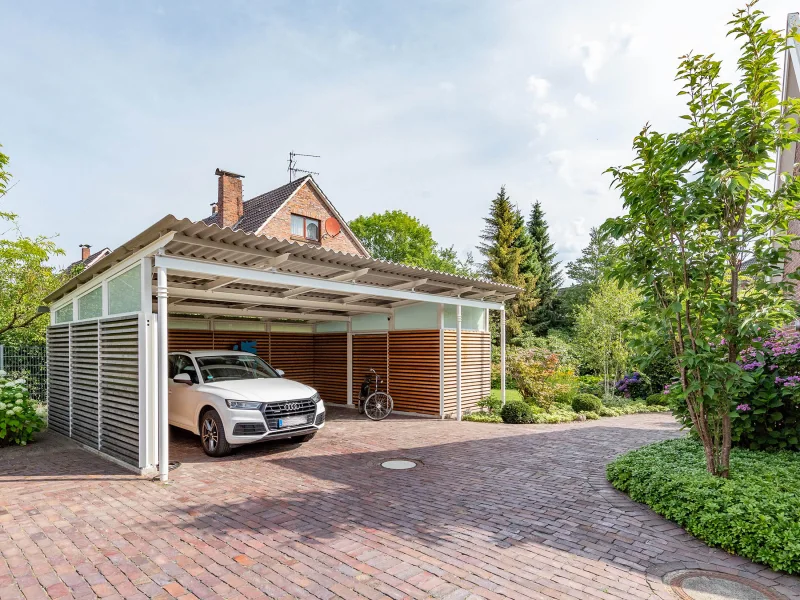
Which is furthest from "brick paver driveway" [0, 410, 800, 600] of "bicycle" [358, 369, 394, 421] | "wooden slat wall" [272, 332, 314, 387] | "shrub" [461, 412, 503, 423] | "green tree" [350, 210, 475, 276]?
"green tree" [350, 210, 475, 276]

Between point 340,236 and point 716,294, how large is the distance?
19.0 metres

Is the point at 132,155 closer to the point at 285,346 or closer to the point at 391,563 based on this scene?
the point at 285,346


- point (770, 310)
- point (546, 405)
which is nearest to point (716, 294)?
point (770, 310)

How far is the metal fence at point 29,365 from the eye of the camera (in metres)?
11.8

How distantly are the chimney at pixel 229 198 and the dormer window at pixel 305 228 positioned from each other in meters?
2.70

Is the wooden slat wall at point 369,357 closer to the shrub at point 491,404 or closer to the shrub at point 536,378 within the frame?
the shrub at point 491,404

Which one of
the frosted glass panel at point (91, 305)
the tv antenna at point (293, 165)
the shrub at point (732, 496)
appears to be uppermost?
the tv antenna at point (293, 165)

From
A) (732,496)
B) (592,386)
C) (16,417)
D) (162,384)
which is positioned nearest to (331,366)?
(16,417)

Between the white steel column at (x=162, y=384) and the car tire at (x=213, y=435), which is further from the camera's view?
the car tire at (x=213, y=435)

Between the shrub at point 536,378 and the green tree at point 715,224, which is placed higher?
the green tree at point 715,224

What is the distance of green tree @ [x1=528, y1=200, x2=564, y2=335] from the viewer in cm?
2938

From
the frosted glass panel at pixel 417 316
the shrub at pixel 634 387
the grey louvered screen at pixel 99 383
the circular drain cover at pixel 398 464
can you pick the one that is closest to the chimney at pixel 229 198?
the frosted glass panel at pixel 417 316

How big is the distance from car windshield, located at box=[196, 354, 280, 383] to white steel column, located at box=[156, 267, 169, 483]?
5.86 ft

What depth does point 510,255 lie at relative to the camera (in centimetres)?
2684
